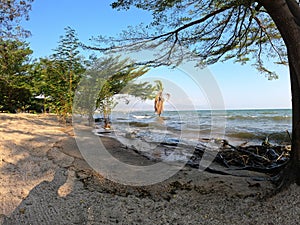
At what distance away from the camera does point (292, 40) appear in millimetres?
2203

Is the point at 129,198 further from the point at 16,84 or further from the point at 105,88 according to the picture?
the point at 16,84

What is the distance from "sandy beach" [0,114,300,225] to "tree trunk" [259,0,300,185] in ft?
0.76

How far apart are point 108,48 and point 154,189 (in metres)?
2.59

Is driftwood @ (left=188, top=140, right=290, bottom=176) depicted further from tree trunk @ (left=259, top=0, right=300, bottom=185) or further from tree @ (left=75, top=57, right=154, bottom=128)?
tree @ (left=75, top=57, right=154, bottom=128)

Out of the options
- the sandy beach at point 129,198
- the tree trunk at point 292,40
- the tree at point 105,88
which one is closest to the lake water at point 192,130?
the tree at point 105,88

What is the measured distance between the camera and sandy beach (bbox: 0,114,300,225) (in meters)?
1.91

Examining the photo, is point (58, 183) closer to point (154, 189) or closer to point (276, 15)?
point (154, 189)

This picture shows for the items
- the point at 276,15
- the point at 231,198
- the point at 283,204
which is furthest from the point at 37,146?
the point at 276,15

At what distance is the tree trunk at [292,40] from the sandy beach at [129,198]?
0.76 feet

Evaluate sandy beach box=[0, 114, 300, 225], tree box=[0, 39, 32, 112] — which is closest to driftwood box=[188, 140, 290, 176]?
sandy beach box=[0, 114, 300, 225]

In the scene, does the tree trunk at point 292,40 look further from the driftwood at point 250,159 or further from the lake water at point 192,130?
the lake water at point 192,130

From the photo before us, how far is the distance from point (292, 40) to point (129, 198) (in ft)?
7.79

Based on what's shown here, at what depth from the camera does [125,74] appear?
16.1 feet

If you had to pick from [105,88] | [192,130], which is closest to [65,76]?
[105,88]
